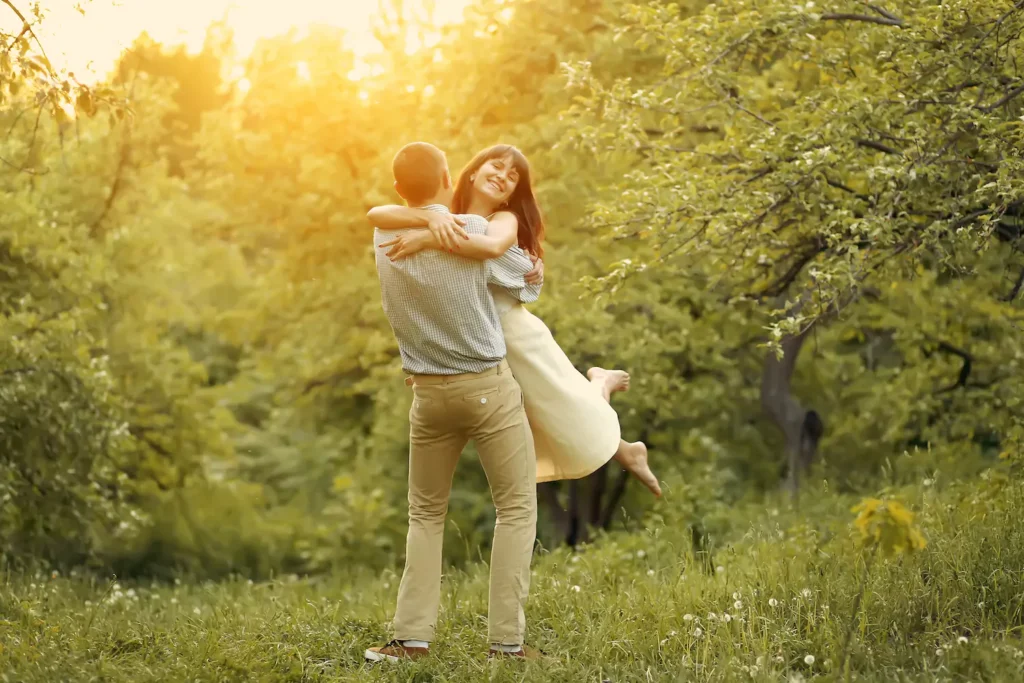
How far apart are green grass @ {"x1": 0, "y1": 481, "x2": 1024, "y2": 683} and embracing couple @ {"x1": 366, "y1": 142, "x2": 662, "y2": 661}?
0.35 metres

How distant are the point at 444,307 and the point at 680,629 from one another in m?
1.71

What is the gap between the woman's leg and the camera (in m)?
4.56

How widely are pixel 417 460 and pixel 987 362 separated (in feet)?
28.1

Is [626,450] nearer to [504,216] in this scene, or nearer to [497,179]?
[504,216]

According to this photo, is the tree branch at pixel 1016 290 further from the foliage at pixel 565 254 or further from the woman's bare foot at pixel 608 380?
the woman's bare foot at pixel 608 380

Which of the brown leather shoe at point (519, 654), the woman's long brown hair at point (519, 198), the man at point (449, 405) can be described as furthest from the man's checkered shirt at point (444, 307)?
the brown leather shoe at point (519, 654)

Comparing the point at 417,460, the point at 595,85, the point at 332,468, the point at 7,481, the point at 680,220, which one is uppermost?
the point at 595,85

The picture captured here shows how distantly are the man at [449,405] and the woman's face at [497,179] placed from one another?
0.15m

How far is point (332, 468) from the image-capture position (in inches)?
664

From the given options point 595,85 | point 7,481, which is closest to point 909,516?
point 595,85

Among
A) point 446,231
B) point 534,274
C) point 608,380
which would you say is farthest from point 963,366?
point 446,231

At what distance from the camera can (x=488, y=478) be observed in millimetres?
4336

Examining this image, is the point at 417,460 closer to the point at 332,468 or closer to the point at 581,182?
the point at 581,182

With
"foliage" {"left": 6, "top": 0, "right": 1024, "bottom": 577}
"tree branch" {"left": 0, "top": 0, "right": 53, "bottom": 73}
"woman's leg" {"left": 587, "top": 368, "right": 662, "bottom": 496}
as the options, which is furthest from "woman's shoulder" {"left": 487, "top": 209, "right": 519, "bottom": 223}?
"tree branch" {"left": 0, "top": 0, "right": 53, "bottom": 73}
